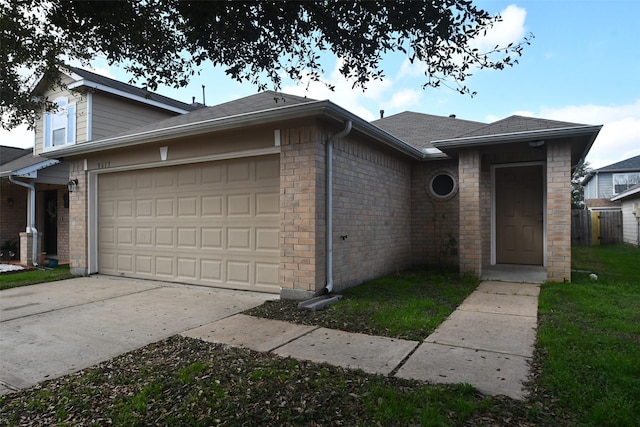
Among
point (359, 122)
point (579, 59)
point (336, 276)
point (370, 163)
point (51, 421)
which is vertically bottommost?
point (51, 421)

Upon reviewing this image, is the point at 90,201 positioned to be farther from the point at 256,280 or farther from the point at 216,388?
the point at 216,388

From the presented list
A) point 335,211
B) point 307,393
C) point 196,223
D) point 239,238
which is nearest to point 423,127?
point 335,211

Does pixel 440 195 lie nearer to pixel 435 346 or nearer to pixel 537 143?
pixel 537 143

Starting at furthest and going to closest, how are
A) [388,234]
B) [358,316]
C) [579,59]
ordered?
[388,234] < [579,59] < [358,316]

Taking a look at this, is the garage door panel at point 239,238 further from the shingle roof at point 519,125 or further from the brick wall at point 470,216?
the shingle roof at point 519,125

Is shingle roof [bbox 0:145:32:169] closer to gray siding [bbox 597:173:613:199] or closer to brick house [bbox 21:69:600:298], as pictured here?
brick house [bbox 21:69:600:298]

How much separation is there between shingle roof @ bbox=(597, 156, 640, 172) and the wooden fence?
7.65m

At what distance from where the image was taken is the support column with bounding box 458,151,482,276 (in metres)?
7.89

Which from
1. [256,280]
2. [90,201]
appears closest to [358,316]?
[256,280]

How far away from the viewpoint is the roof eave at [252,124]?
5535 mm

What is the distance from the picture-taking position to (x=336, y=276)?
6.40 meters

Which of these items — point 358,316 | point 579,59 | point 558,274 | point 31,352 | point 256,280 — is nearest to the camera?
point 31,352

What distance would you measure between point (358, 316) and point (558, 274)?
4.45 metres

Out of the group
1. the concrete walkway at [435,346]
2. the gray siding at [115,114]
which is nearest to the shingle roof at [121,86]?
the gray siding at [115,114]
